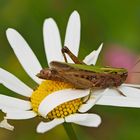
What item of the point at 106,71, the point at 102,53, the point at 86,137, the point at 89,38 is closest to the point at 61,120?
the point at 106,71

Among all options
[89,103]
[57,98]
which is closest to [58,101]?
[57,98]

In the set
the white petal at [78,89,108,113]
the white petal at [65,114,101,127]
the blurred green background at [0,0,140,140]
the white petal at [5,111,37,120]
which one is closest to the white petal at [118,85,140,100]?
the white petal at [78,89,108,113]

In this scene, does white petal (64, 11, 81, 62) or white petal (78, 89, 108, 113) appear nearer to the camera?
white petal (78, 89, 108, 113)

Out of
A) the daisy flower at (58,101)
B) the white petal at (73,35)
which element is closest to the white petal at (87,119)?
the daisy flower at (58,101)

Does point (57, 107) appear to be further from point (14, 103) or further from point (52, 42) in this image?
point (52, 42)

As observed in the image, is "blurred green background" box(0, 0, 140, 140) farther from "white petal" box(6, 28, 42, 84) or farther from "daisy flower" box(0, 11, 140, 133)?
"daisy flower" box(0, 11, 140, 133)

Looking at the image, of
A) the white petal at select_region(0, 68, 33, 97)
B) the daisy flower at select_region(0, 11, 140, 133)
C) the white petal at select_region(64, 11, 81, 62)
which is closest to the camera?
the daisy flower at select_region(0, 11, 140, 133)
